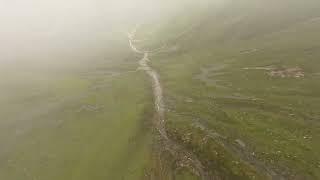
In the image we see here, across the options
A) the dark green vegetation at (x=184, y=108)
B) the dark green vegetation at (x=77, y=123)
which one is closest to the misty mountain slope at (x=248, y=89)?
the dark green vegetation at (x=184, y=108)

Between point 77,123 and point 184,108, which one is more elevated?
point 184,108

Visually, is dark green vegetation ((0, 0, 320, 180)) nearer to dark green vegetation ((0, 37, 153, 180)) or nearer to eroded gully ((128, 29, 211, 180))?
dark green vegetation ((0, 37, 153, 180))

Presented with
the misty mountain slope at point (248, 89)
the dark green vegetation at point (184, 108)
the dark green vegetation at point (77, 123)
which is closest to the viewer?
the misty mountain slope at point (248, 89)

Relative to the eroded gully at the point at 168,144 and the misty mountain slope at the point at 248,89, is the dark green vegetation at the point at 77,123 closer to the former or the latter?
the eroded gully at the point at 168,144

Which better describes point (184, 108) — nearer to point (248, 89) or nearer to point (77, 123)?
point (248, 89)

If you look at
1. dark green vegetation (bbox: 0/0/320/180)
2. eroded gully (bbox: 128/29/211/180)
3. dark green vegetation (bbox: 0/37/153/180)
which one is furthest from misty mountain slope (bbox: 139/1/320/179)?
dark green vegetation (bbox: 0/37/153/180)

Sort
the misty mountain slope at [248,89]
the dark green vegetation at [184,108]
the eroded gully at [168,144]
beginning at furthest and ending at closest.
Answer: the dark green vegetation at [184,108]
the misty mountain slope at [248,89]
the eroded gully at [168,144]

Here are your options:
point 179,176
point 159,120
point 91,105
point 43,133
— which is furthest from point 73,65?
point 179,176

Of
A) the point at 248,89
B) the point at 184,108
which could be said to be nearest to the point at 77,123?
the point at 184,108

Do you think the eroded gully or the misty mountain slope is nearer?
the eroded gully
